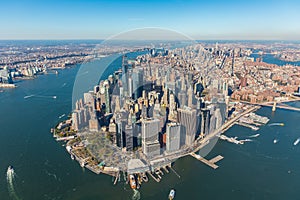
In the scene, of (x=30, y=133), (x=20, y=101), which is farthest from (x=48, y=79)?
(x=30, y=133)

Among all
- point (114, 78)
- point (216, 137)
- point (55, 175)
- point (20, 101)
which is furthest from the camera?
point (20, 101)

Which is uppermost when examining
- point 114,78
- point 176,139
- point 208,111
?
point 114,78

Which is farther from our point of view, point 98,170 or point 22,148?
point 22,148

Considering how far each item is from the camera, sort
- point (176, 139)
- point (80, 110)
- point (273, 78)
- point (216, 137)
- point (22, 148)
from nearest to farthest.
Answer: point (176, 139) < point (22, 148) < point (216, 137) < point (80, 110) < point (273, 78)

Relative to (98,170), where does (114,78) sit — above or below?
above

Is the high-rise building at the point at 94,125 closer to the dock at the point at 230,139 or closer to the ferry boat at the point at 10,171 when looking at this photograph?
the ferry boat at the point at 10,171

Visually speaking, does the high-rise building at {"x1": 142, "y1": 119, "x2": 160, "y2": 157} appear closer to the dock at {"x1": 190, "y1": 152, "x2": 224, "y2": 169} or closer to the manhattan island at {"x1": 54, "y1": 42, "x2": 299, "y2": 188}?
the manhattan island at {"x1": 54, "y1": 42, "x2": 299, "y2": 188}

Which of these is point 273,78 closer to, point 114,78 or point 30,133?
point 114,78

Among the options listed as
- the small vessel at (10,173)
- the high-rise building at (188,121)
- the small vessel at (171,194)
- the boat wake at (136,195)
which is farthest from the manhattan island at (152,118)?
the small vessel at (10,173)
